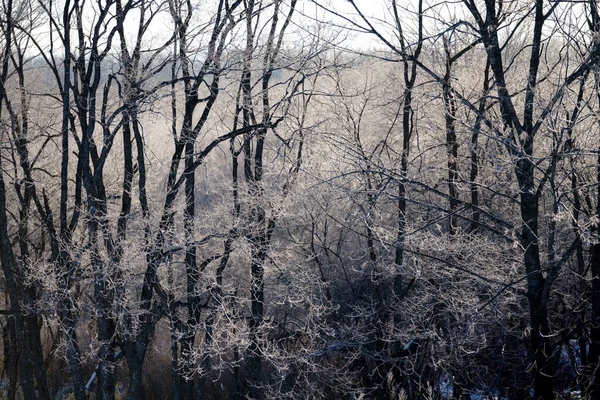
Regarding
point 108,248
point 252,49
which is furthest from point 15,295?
point 252,49

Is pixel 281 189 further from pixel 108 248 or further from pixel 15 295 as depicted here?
pixel 15 295

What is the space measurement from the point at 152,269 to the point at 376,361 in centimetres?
542

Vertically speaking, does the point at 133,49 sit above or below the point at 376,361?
above

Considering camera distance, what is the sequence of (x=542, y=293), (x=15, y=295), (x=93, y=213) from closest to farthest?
1. (x=542, y=293)
2. (x=93, y=213)
3. (x=15, y=295)

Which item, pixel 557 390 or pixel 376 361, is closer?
pixel 557 390

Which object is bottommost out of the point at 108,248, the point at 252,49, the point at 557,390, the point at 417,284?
the point at 557,390

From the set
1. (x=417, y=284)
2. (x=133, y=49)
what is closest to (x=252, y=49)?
(x=133, y=49)

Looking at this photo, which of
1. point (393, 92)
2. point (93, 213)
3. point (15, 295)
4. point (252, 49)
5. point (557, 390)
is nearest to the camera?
point (557, 390)

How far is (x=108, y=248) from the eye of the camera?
1377cm

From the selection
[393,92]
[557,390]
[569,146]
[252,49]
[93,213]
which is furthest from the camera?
[393,92]

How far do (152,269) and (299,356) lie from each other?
144 inches

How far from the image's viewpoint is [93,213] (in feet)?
43.8

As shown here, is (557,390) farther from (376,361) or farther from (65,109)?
(65,109)

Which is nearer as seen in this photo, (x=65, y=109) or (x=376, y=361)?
(x=65, y=109)
